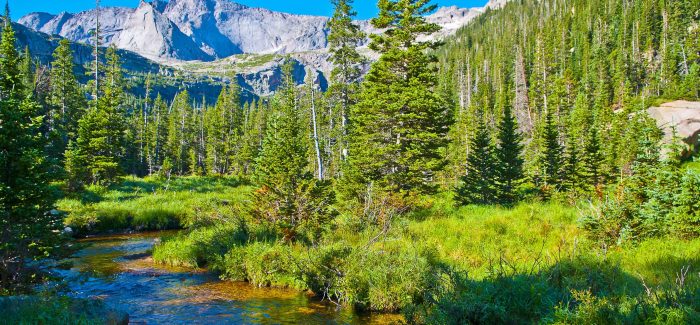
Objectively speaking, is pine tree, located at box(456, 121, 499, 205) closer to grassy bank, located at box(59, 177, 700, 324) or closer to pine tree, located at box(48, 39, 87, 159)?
grassy bank, located at box(59, 177, 700, 324)

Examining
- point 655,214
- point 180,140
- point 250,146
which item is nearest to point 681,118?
point 655,214

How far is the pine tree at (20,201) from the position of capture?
27.9 feet

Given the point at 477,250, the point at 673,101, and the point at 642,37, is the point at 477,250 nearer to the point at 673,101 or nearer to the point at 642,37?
the point at 673,101

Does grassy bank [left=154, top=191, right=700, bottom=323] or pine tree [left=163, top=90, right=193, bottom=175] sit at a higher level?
Result: pine tree [left=163, top=90, right=193, bottom=175]

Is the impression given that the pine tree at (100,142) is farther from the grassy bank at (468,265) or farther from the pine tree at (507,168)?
the pine tree at (507,168)

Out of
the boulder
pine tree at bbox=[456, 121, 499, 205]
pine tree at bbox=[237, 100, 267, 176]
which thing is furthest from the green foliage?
pine tree at bbox=[237, 100, 267, 176]

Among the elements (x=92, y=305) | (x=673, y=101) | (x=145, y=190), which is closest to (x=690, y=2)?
(x=673, y=101)

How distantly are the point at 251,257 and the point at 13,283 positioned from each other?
5.96 meters

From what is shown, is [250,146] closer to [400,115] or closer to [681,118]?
[400,115]

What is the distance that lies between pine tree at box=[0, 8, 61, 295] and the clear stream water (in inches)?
41.1

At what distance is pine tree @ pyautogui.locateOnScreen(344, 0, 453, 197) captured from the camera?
20.5 m

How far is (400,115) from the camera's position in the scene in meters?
20.6

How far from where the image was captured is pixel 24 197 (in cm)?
905

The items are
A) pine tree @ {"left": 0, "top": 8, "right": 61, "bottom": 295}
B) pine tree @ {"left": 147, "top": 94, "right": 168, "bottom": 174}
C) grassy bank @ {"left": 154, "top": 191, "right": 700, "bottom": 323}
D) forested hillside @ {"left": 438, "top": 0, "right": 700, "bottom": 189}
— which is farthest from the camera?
pine tree @ {"left": 147, "top": 94, "right": 168, "bottom": 174}
